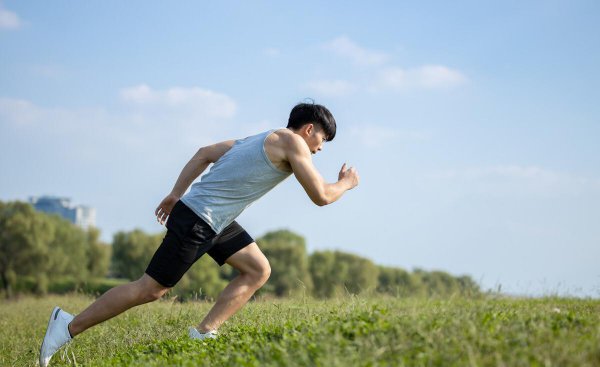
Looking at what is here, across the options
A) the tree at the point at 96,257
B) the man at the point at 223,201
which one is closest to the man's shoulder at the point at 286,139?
the man at the point at 223,201

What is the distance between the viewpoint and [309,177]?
229 inches

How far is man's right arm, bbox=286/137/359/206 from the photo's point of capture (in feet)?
19.1

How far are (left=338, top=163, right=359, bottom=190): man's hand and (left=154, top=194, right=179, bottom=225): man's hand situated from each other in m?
1.84

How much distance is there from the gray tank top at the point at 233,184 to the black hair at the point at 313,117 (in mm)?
292

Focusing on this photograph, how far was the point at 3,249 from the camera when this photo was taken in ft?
155

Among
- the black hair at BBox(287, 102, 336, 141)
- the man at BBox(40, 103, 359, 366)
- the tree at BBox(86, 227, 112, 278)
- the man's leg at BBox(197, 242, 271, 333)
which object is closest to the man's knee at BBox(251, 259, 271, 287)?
the man's leg at BBox(197, 242, 271, 333)

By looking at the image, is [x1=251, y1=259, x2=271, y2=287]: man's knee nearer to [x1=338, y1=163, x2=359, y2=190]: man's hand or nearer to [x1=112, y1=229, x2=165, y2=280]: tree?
[x1=338, y1=163, x2=359, y2=190]: man's hand

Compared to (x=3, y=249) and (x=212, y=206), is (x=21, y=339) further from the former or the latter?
(x=3, y=249)

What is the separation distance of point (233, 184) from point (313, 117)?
3.28 ft

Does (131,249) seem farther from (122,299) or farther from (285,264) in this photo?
(122,299)

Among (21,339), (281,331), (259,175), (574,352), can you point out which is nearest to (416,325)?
(574,352)

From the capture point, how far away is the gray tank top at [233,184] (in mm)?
6086

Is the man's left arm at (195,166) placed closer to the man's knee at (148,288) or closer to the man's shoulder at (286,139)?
the man's shoulder at (286,139)

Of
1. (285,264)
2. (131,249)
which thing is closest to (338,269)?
(285,264)
